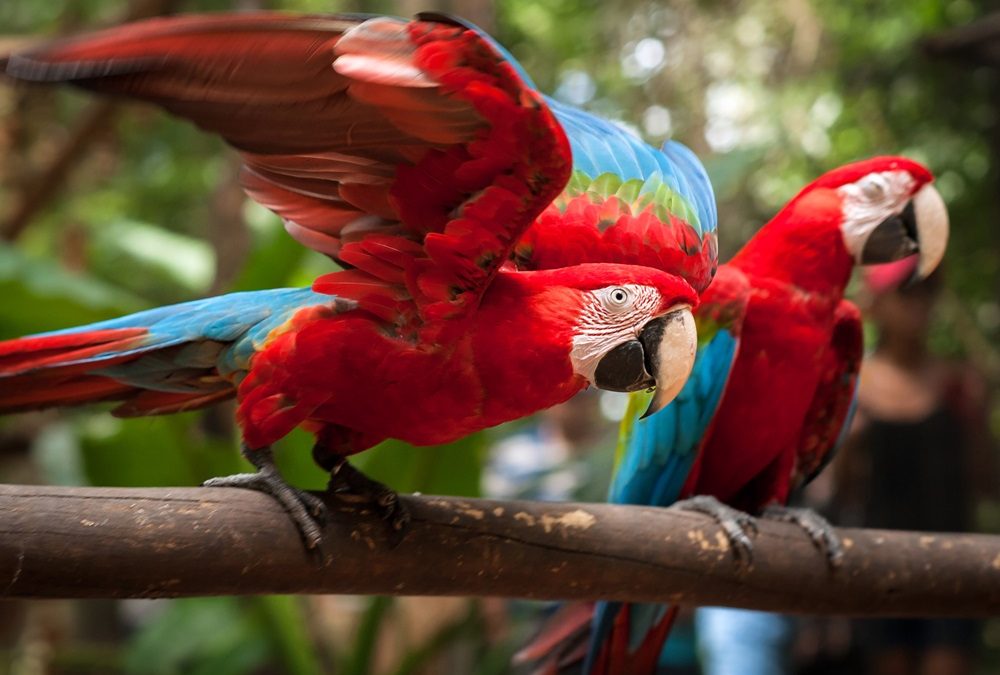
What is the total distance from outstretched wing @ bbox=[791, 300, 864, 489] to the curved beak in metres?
0.58

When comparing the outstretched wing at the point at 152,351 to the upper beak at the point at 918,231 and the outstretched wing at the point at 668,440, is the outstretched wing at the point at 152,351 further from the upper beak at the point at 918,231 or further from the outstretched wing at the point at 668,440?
the upper beak at the point at 918,231

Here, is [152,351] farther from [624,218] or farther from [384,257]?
[624,218]

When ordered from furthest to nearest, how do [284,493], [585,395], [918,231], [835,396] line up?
1. [585,395]
2. [835,396]
3. [918,231]
4. [284,493]

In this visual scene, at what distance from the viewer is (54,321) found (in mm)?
1998

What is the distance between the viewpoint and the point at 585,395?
3.02 meters

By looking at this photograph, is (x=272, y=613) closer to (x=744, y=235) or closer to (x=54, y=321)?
(x=54, y=321)

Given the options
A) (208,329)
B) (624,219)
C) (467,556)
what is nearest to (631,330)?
(624,219)

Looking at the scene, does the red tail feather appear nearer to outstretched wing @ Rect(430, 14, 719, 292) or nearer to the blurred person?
outstretched wing @ Rect(430, 14, 719, 292)

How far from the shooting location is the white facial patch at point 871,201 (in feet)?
4.28

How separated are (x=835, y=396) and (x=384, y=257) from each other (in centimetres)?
79

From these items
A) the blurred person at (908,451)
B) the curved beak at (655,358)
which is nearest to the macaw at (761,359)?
the curved beak at (655,358)

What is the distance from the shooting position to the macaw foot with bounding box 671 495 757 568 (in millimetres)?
1233

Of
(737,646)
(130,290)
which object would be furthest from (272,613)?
(130,290)

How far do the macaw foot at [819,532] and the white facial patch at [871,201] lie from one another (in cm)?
36
